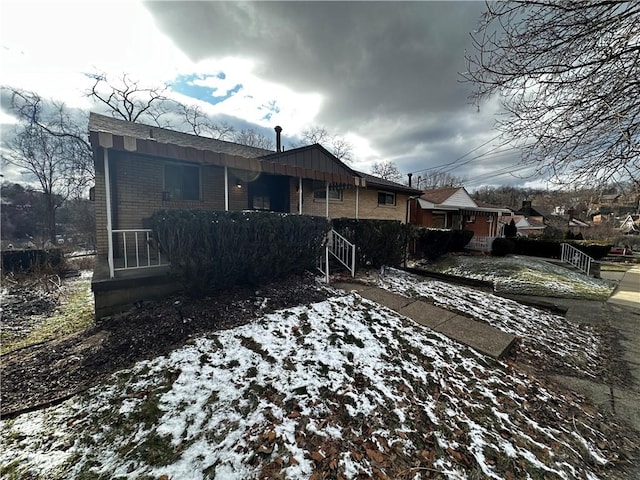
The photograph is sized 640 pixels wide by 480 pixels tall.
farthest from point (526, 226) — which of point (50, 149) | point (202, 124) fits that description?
point (50, 149)

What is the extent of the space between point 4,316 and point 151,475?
20.7 feet

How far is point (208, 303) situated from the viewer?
4359 mm

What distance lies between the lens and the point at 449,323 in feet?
15.0

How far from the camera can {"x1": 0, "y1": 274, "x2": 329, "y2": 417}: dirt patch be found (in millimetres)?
2680

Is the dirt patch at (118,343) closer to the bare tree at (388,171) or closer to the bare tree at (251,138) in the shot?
the bare tree at (251,138)

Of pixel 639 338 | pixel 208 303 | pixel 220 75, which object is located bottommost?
pixel 639 338

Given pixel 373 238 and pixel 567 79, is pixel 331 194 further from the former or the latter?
pixel 567 79

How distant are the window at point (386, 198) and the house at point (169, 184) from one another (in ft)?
4.88

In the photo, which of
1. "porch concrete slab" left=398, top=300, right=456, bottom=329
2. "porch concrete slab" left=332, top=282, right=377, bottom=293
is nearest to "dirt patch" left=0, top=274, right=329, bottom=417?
"porch concrete slab" left=332, top=282, right=377, bottom=293

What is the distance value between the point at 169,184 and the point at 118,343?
587 cm

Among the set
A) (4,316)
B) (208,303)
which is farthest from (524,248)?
(4,316)

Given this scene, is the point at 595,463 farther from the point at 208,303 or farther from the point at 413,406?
the point at 208,303

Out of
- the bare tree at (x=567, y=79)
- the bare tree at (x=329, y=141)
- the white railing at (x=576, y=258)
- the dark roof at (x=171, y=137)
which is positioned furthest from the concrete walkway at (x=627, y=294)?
the bare tree at (x=329, y=141)

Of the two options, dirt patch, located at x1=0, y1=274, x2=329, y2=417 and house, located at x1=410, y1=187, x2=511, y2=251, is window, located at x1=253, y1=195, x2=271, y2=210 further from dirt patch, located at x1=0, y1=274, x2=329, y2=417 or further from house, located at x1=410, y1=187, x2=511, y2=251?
house, located at x1=410, y1=187, x2=511, y2=251
